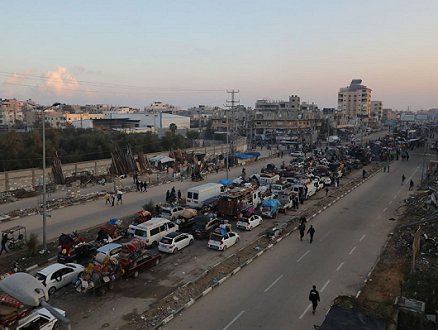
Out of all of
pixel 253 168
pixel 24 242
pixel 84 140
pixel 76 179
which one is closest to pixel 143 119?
pixel 84 140

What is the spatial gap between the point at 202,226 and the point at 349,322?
34.2ft

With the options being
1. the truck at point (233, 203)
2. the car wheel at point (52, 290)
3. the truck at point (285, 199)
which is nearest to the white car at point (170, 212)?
the truck at point (233, 203)

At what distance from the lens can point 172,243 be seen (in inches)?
623

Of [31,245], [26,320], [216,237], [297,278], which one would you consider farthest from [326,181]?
[26,320]

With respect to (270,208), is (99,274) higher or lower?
lower

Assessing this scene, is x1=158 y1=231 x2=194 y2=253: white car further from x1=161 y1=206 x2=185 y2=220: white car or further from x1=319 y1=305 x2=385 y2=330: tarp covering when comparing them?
x1=319 y1=305 x2=385 y2=330: tarp covering

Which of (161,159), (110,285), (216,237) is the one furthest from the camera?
(161,159)

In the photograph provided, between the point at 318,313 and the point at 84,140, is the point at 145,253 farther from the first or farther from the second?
the point at 84,140

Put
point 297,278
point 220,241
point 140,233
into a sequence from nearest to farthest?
1. point 297,278
2. point 220,241
3. point 140,233

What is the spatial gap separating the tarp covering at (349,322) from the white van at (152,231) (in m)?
9.85

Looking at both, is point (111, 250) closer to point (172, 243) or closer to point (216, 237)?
point (172, 243)

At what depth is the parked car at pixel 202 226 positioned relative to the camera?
1798 centimetres

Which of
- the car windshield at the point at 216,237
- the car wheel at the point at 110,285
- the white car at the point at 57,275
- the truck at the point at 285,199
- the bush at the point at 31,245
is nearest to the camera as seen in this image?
the white car at the point at 57,275

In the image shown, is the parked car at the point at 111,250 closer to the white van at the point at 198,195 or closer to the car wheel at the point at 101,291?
the car wheel at the point at 101,291
